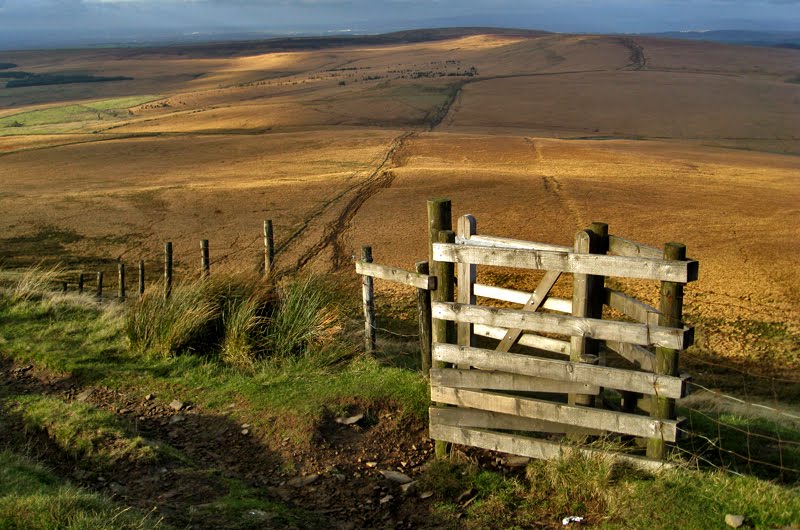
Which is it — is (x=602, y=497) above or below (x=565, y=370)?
below

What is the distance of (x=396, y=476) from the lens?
20.7 ft

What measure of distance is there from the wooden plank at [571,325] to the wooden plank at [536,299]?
20 centimetres

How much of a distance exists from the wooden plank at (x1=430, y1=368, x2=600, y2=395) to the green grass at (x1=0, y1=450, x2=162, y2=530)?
95.6 inches

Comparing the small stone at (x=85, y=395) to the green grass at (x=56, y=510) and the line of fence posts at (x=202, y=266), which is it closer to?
the line of fence posts at (x=202, y=266)

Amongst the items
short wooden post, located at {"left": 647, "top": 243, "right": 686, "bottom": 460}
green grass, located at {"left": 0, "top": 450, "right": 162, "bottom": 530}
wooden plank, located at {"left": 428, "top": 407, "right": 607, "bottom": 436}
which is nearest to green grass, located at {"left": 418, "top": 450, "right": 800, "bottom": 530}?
wooden plank, located at {"left": 428, "top": 407, "right": 607, "bottom": 436}

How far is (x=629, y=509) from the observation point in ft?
17.0

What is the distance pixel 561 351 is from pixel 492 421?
935 millimetres

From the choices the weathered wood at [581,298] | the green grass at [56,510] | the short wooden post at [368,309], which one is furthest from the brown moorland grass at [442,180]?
the green grass at [56,510]

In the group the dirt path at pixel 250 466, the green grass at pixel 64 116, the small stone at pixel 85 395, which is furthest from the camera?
the green grass at pixel 64 116

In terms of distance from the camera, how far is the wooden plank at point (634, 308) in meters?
5.79

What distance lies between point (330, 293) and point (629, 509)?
16.8ft

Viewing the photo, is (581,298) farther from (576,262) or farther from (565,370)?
(565,370)

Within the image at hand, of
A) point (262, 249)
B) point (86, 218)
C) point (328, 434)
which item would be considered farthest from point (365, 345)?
point (86, 218)

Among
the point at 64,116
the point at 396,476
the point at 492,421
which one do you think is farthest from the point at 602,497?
the point at 64,116
